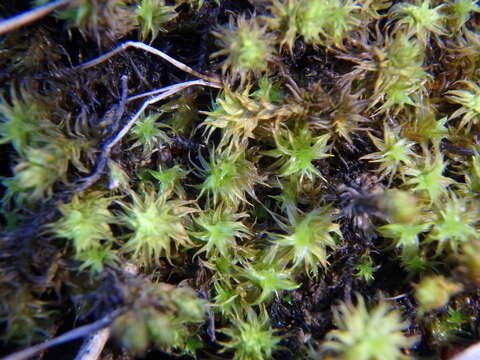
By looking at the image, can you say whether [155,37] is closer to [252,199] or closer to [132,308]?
[252,199]

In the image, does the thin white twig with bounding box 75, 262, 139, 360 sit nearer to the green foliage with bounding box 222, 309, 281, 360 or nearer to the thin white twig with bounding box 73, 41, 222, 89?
the green foliage with bounding box 222, 309, 281, 360

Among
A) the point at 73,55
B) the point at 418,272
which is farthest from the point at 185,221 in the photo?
the point at 418,272

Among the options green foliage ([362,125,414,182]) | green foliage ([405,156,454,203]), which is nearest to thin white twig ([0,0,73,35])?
green foliage ([362,125,414,182])

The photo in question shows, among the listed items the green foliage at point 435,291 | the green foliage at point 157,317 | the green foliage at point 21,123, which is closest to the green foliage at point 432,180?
the green foliage at point 435,291

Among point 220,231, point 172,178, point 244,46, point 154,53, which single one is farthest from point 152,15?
point 220,231

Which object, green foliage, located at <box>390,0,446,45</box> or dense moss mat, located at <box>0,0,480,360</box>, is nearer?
dense moss mat, located at <box>0,0,480,360</box>

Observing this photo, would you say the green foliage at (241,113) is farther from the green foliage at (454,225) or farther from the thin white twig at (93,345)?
the thin white twig at (93,345)
